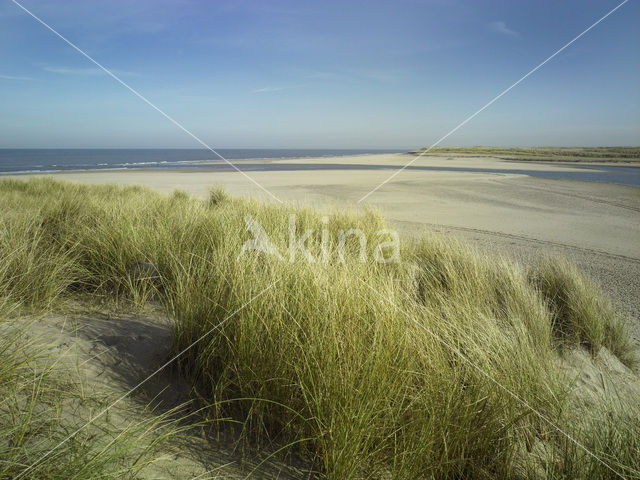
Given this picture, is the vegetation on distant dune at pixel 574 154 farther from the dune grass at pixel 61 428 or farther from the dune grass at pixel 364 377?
the dune grass at pixel 61 428

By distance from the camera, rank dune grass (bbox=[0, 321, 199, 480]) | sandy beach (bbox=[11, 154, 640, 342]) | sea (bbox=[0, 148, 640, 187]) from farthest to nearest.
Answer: sea (bbox=[0, 148, 640, 187]), sandy beach (bbox=[11, 154, 640, 342]), dune grass (bbox=[0, 321, 199, 480])

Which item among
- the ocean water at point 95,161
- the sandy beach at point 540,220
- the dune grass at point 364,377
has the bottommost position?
the sandy beach at point 540,220

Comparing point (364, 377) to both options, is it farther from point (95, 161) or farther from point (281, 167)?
point (95, 161)

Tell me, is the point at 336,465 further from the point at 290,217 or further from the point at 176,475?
the point at 290,217

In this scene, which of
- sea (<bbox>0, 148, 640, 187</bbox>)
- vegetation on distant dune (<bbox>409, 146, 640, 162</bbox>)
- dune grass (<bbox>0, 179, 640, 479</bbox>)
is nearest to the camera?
dune grass (<bbox>0, 179, 640, 479</bbox>)

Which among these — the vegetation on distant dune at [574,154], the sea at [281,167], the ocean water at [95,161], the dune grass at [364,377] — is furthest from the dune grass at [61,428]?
the ocean water at [95,161]

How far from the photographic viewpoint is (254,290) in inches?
84.5

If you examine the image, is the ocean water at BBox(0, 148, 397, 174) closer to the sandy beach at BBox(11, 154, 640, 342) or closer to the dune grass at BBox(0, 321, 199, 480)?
the sandy beach at BBox(11, 154, 640, 342)

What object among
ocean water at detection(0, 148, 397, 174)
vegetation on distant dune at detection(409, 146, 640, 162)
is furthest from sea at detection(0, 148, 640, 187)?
vegetation on distant dune at detection(409, 146, 640, 162)

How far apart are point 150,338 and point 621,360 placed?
4019mm

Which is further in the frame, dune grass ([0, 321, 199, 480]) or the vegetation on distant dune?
the vegetation on distant dune

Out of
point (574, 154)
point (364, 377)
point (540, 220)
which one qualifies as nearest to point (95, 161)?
point (540, 220)

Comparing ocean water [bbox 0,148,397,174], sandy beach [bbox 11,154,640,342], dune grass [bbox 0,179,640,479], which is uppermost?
ocean water [bbox 0,148,397,174]

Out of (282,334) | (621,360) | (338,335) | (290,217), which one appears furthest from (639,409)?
(290,217)
